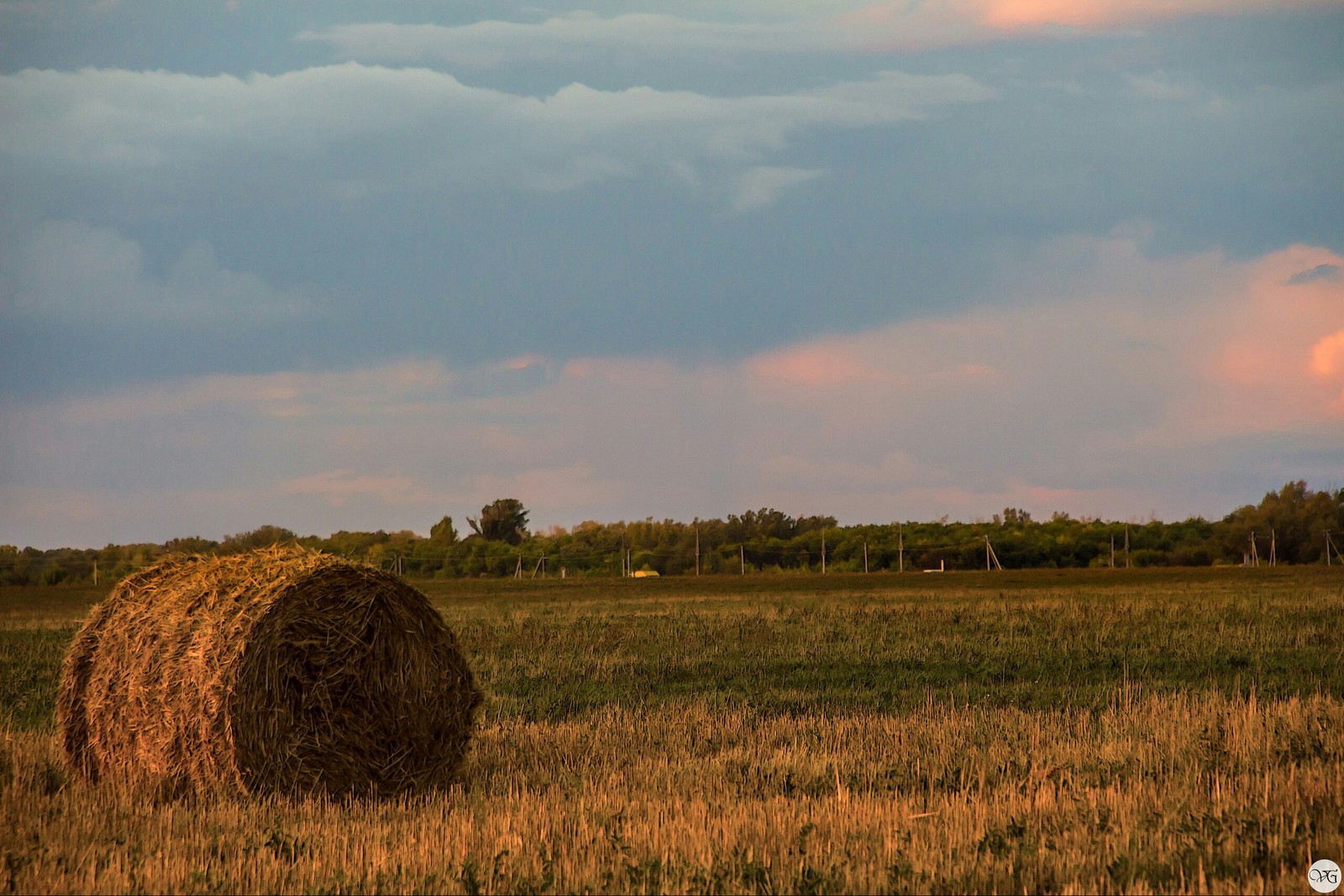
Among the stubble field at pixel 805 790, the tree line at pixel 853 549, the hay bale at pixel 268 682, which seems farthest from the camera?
the tree line at pixel 853 549

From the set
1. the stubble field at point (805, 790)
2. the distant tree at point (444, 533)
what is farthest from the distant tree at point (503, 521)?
the stubble field at point (805, 790)

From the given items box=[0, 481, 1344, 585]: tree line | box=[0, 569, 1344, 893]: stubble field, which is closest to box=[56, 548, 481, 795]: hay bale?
box=[0, 569, 1344, 893]: stubble field

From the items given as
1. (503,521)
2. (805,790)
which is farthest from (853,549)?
(805,790)

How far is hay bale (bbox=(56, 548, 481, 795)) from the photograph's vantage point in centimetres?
984

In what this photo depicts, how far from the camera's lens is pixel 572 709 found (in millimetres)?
14984

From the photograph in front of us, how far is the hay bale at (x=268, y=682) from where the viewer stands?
984cm

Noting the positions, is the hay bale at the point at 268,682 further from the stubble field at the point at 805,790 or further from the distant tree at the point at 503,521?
the distant tree at the point at 503,521

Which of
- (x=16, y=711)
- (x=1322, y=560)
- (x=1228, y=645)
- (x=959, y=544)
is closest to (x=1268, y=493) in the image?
(x=1322, y=560)

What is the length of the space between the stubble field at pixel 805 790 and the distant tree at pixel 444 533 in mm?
53710

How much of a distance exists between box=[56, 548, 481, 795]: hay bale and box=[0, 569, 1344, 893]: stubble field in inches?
16.3

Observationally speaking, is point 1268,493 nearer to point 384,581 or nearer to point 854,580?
point 854,580

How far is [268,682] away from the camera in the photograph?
997 centimetres

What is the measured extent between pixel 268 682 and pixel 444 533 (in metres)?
66.1

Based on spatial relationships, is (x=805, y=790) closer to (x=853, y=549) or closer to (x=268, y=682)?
(x=268, y=682)
